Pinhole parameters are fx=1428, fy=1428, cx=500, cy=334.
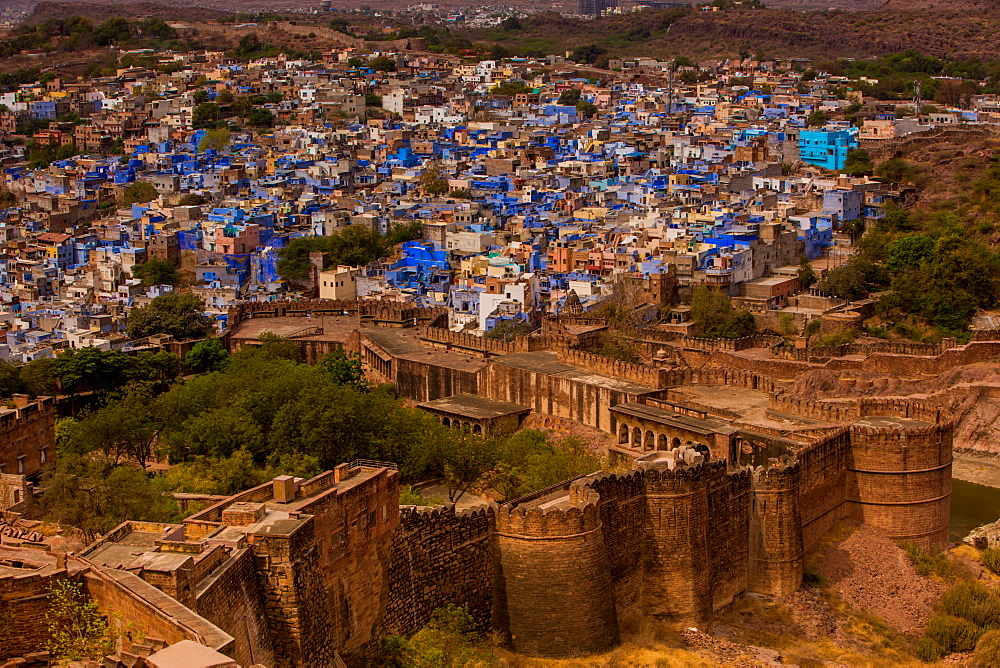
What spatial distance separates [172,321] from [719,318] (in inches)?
397

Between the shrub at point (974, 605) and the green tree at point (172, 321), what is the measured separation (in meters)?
15.7

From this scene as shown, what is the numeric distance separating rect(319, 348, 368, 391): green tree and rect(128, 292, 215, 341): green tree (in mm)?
5532

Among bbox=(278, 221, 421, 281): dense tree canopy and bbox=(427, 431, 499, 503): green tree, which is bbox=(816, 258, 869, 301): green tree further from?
bbox=(427, 431, 499, 503): green tree

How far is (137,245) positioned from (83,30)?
50224mm

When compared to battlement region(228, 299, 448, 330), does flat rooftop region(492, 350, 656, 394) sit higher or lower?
higher

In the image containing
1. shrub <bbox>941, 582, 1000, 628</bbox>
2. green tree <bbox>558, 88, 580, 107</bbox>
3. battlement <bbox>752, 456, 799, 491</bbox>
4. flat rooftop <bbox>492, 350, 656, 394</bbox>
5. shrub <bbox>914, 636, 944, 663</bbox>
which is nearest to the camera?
shrub <bbox>914, 636, 944, 663</bbox>

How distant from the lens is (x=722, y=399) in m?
18.6

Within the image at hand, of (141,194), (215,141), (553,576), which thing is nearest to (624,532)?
(553,576)

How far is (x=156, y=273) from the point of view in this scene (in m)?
34.2

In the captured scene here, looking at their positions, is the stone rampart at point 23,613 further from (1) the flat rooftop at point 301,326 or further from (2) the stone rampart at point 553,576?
(1) the flat rooftop at point 301,326

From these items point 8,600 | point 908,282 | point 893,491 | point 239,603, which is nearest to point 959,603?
point 893,491

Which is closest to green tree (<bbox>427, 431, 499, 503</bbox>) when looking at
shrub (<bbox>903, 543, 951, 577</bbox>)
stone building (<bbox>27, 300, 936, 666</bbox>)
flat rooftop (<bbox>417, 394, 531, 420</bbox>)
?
stone building (<bbox>27, 300, 936, 666</bbox>)

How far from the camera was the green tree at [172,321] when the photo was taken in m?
26.2

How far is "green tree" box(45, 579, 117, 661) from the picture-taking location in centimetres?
732
